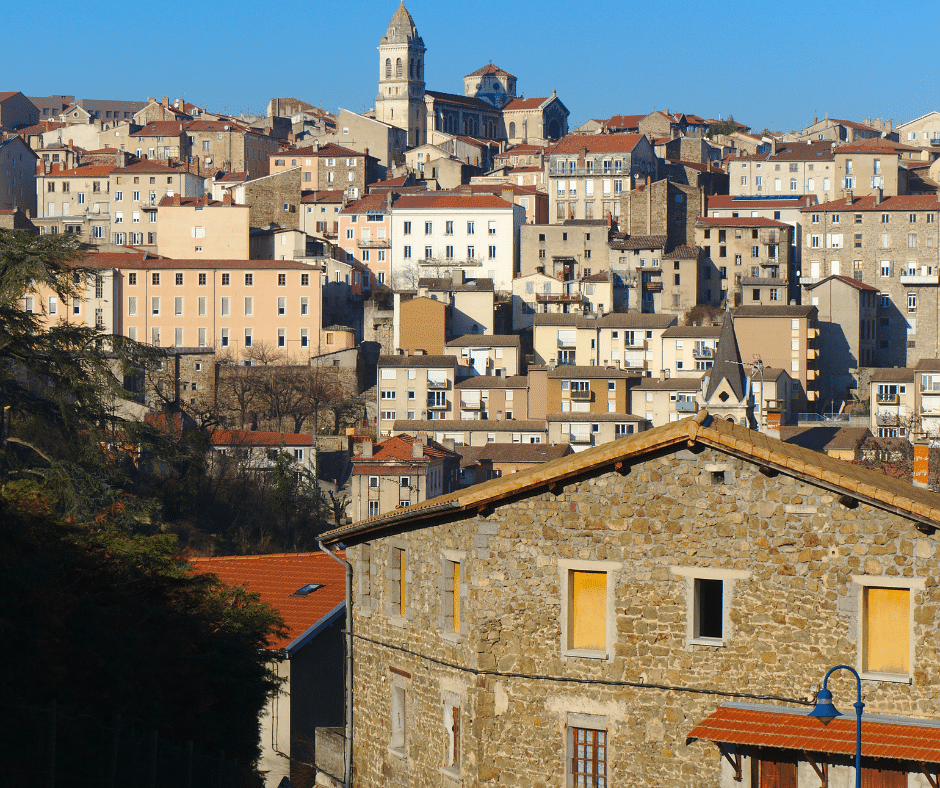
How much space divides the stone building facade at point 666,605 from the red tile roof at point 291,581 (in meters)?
6.82

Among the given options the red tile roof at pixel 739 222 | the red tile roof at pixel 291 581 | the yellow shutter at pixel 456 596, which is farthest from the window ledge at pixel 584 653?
the red tile roof at pixel 739 222

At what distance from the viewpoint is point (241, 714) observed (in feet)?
59.8

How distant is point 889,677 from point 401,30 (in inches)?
6121

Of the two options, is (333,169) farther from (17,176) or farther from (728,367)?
(728,367)

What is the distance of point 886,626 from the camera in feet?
45.5

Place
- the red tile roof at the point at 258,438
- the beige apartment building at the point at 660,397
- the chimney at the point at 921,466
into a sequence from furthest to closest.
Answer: the beige apartment building at the point at 660,397 → the red tile roof at the point at 258,438 → the chimney at the point at 921,466

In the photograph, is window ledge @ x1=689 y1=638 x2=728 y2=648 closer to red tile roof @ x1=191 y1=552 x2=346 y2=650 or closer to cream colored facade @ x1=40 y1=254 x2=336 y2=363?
red tile roof @ x1=191 y1=552 x2=346 y2=650

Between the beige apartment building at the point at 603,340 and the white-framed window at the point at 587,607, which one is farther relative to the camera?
the beige apartment building at the point at 603,340

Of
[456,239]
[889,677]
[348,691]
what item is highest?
[456,239]

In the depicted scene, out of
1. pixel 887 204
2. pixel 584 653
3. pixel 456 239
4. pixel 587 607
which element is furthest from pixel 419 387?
pixel 584 653

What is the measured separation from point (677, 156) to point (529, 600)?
11999cm

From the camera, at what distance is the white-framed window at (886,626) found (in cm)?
1373

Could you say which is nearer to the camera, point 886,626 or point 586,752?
point 886,626

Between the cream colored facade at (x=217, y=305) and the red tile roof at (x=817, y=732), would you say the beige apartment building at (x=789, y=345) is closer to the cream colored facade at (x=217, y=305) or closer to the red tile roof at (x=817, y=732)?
the cream colored facade at (x=217, y=305)
